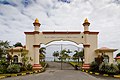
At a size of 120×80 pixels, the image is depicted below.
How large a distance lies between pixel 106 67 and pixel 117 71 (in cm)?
117

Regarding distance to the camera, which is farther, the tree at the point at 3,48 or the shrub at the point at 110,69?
the tree at the point at 3,48

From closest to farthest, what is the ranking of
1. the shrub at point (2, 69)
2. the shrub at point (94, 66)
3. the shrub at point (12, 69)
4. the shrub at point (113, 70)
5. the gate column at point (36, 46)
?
the shrub at point (113, 70), the shrub at point (12, 69), the shrub at point (2, 69), the shrub at point (94, 66), the gate column at point (36, 46)

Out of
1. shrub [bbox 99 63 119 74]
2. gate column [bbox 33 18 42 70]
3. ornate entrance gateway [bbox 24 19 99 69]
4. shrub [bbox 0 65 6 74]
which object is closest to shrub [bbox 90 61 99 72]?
ornate entrance gateway [bbox 24 19 99 69]

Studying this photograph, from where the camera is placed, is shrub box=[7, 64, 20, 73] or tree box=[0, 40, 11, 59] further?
tree box=[0, 40, 11, 59]

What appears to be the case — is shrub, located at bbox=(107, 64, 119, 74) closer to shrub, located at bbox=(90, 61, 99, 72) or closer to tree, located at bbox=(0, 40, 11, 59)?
shrub, located at bbox=(90, 61, 99, 72)

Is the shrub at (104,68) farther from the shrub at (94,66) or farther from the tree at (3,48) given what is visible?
the tree at (3,48)

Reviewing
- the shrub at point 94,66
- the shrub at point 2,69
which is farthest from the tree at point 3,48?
the shrub at point 94,66

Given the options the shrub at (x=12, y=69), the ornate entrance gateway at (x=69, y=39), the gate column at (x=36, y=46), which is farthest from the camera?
the ornate entrance gateway at (x=69, y=39)

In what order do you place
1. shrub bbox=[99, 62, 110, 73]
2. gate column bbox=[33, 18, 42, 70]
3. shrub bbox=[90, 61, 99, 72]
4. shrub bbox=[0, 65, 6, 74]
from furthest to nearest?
gate column bbox=[33, 18, 42, 70], shrub bbox=[90, 61, 99, 72], shrub bbox=[0, 65, 6, 74], shrub bbox=[99, 62, 110, 73]

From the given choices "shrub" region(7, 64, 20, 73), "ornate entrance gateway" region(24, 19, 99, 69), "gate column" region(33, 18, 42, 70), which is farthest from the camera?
"ornate entrance gateway" region(24, 19, 99, 69)

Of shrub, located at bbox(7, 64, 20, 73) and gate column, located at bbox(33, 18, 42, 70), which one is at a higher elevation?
gate column, located at bbox(33, 18, 42, 70)

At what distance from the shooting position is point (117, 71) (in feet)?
64.6

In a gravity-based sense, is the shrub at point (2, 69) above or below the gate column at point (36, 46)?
below

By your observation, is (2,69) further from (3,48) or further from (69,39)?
(69,39)
